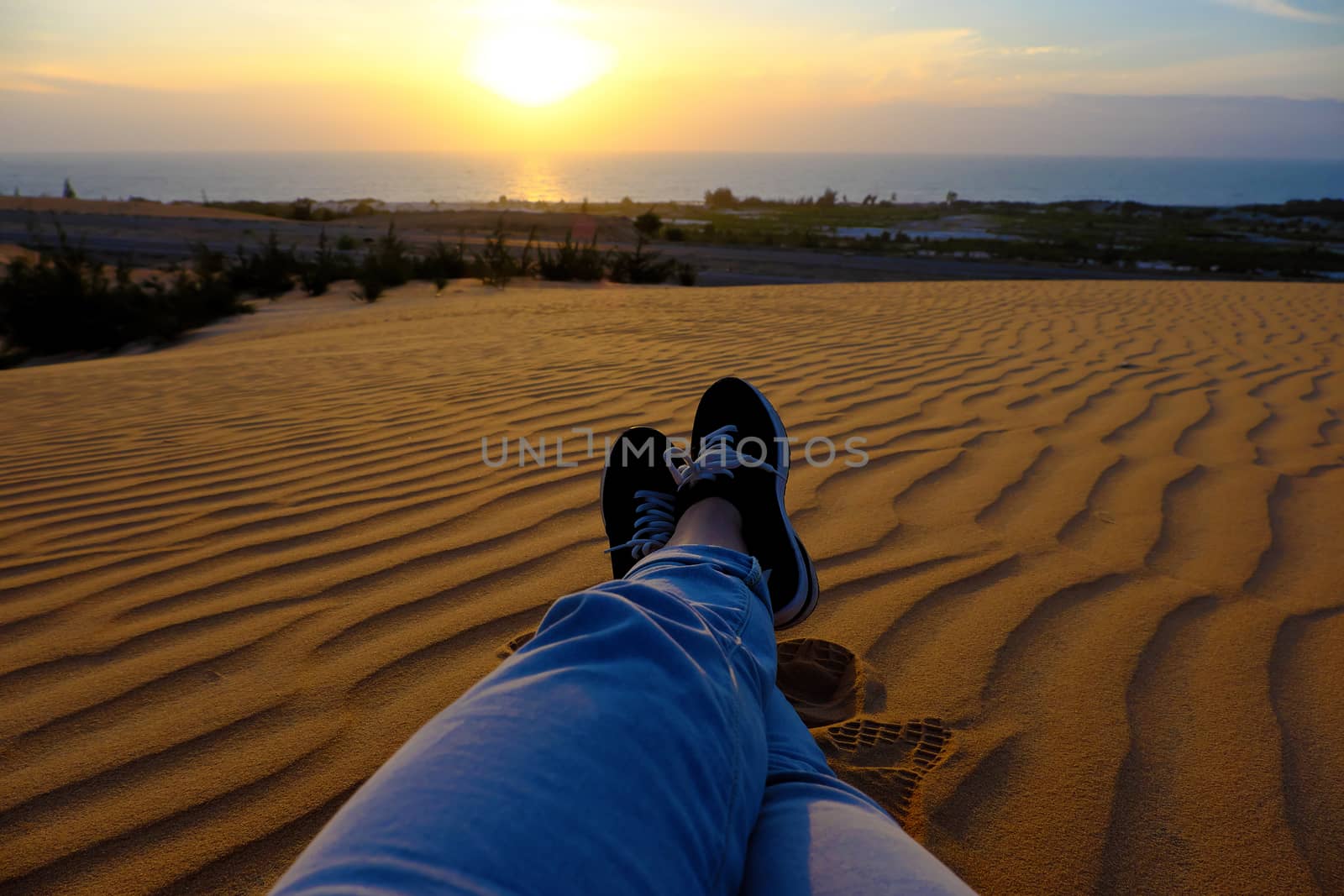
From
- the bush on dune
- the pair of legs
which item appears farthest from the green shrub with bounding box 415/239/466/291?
the pair of legs

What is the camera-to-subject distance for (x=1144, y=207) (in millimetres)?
39219

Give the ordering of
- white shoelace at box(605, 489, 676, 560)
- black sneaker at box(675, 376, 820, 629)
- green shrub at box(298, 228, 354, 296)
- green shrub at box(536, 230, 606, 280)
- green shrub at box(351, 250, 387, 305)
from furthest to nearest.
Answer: green shrub at box(536, 230, 606, 280) → green shrub at box(298, 228, 354, 296) → green shrub at box(351, 250, 387, 305) → white shoelace at box(605, 489, 676, 560) → black sneaker at box(675, 376, 820, 629)

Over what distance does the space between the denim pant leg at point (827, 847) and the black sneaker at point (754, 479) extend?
59 cm

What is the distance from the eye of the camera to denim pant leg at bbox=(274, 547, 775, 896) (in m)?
0.62

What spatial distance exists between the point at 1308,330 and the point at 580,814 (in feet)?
20.2

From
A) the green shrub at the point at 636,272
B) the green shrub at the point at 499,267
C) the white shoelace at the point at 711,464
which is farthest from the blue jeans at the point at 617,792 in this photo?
Answer: the green shrub at the point at 636,272

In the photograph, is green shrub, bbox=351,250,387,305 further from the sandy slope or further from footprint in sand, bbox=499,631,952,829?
footprint in sand, bbox=499,631,952,829

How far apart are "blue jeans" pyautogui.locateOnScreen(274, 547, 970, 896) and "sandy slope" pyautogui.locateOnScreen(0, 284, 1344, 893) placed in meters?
→ 0.43

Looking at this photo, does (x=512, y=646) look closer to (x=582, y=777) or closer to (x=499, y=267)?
(x=582, y=777)

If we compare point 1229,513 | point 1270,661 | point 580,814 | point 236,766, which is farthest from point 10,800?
point 1229,513

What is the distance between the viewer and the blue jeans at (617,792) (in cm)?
62

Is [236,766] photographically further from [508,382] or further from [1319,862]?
[508,382]

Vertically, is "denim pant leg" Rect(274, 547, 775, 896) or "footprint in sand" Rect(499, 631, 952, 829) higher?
"denim pant leg" Rect(274, 547, 775, 896)

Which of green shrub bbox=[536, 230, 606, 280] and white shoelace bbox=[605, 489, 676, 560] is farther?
green shrub bbox=[536, 230, 606, 280]
